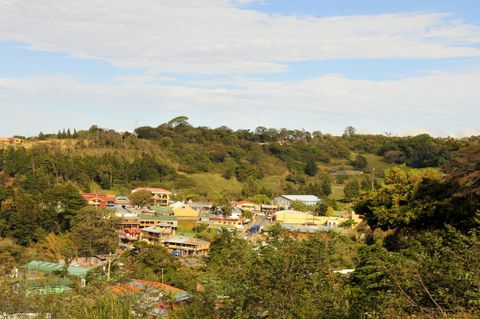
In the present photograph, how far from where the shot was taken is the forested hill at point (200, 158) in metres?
39.8

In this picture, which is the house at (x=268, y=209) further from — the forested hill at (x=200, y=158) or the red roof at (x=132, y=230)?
the red roof at (x=132, y=230)

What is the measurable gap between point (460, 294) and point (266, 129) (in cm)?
6445

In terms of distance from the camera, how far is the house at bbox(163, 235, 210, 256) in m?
25.9

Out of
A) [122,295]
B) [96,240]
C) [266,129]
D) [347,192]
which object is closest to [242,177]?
[347,192]

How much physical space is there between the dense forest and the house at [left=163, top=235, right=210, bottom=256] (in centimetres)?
322

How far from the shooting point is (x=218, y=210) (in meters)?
37.6

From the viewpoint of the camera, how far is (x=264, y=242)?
24.9 feet

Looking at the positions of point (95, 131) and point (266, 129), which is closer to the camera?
point (95, 131)

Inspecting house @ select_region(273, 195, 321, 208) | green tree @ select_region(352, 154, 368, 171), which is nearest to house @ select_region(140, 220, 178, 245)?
house @ select_region(273, 195, 321, 208)

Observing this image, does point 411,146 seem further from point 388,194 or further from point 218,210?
point 388,194

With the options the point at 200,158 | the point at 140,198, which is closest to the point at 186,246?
the point at 140,198

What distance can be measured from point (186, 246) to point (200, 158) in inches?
1030

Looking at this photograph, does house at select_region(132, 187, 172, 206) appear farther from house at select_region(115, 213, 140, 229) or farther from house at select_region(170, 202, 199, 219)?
house at select_region(115, 213, 140, 229)

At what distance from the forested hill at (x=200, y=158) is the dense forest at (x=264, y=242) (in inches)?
6.7
